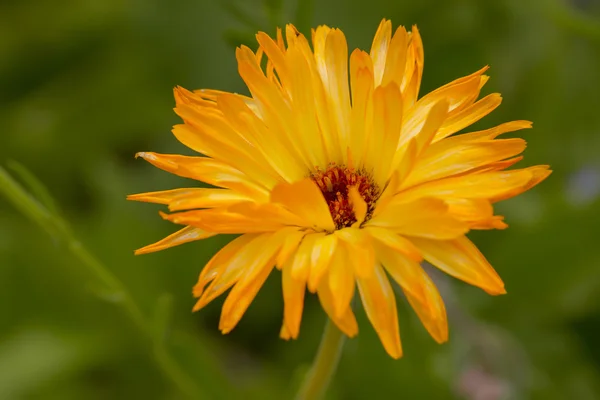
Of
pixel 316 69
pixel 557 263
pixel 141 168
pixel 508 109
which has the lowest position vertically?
pixel 557 263

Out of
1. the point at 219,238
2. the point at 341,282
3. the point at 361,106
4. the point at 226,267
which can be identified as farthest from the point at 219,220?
the point at 219,238

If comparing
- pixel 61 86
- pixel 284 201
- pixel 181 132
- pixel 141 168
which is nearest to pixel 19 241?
pixel 141 168

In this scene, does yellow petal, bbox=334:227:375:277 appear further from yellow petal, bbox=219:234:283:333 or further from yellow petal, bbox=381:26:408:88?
yellow petal, bbox=381:26:408:88

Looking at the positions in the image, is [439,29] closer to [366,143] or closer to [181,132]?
[366,143]

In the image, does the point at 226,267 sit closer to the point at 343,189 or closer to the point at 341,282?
the point at 341,282

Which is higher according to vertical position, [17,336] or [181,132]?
[181,132]

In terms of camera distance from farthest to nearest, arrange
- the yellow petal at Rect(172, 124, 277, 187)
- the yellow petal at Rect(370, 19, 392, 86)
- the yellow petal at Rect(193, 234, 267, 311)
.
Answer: the yellow petal at Rect(370, 19, 392, 86) → the yellow petal at Rect(172, 124, 277, 187) → the yellow petal at Rect(193, 234, 267, 311)

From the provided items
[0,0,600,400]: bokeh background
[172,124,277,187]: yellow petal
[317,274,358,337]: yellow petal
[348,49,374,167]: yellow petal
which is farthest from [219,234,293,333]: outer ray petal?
[0,0,600,400]: bokeh background
